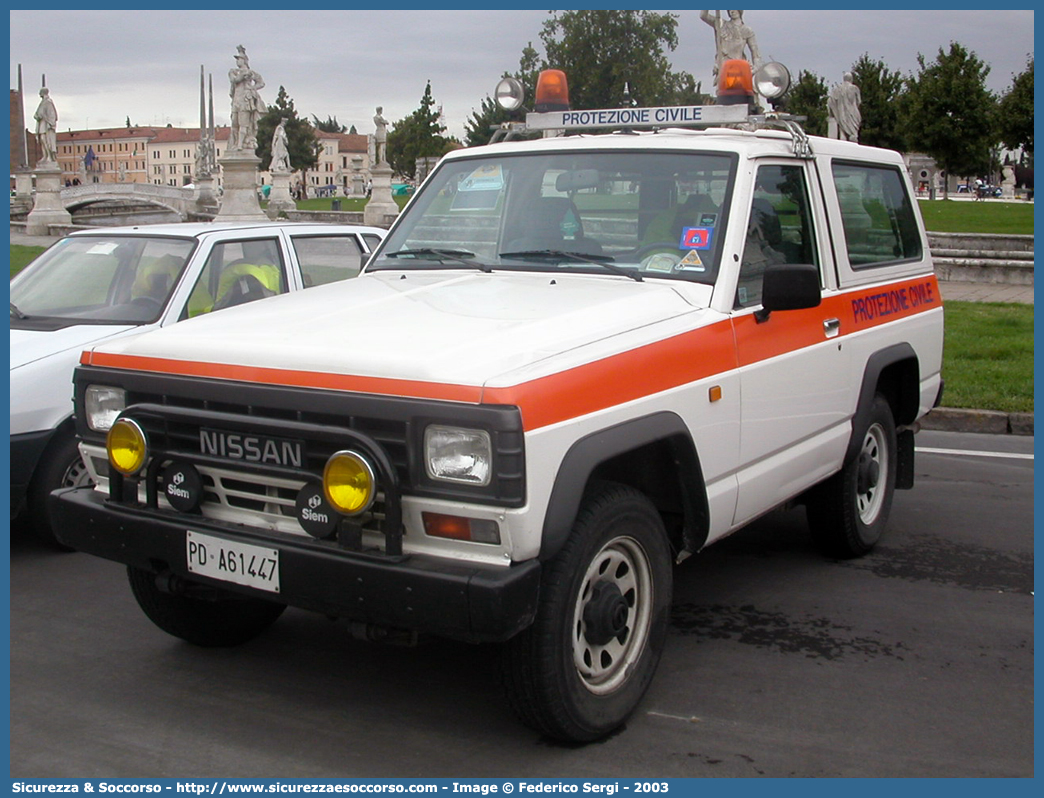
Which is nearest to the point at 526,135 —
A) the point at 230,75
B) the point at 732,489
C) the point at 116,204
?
the point at 732,489

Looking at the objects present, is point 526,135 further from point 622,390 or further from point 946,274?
point 946,274

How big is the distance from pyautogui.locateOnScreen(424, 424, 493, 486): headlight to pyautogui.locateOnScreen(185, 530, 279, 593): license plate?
621 millimetres

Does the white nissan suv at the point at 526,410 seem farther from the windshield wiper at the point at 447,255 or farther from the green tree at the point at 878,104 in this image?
the green tree at the point at 878,104

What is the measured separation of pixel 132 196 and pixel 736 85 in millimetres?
63897

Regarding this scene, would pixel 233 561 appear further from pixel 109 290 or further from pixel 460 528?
pixel 109 290

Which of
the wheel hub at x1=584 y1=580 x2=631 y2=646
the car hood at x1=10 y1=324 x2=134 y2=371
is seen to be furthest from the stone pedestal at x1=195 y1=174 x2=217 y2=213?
the wheel hub at x1=584 y1=580 x2=631 y2=646

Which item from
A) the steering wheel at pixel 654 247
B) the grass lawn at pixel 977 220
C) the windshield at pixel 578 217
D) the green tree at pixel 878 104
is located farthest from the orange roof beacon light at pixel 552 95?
the green tree at pixel 878 104

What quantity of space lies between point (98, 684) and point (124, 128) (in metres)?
183

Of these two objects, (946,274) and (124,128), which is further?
(124,128)

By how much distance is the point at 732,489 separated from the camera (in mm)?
4543

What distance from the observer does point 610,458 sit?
3.78 m

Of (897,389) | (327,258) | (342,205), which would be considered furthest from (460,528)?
(342,205)

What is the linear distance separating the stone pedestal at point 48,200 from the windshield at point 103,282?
3785 cm

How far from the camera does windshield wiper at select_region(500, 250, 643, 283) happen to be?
4.70m
